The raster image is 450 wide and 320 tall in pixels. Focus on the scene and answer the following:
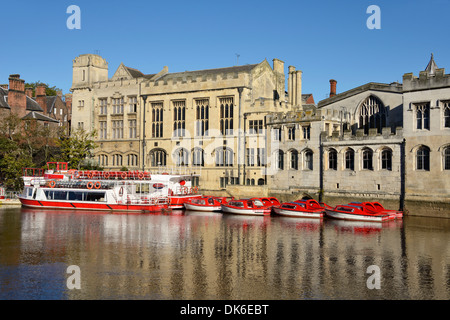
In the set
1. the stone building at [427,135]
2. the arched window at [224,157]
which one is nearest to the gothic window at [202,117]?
the arched window at [224,157]

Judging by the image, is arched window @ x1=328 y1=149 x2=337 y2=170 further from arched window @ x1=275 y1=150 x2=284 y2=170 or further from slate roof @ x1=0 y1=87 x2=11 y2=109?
slate roof @ x1=0 y1=87 x2=11 y2=109

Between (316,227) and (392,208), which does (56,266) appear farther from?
(392,208)

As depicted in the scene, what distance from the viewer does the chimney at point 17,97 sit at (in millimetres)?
79750

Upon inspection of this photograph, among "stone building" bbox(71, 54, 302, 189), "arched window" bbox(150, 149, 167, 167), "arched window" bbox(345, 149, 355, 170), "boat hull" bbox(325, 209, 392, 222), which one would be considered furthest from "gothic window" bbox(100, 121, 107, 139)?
"boat hull" bbox(325, 209, 392, 222)

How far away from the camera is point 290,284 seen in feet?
77.3

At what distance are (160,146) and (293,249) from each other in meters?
40.5

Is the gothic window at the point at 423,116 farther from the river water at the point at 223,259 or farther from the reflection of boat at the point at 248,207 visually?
the reflection of boat at the point at 248,207

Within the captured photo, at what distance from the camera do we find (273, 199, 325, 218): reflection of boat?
4803cm

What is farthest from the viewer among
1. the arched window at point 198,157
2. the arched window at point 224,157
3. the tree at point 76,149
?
the tree at point 76,149

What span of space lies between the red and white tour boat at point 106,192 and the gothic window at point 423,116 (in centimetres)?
2650

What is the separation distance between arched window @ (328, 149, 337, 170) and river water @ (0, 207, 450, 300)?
33.2 ft

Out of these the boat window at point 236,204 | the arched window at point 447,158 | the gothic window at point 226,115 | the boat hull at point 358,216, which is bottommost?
the boat hull at point 358,216

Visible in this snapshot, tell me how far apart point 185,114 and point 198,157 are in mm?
6391

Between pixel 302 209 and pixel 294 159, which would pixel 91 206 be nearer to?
pixel 302 209
